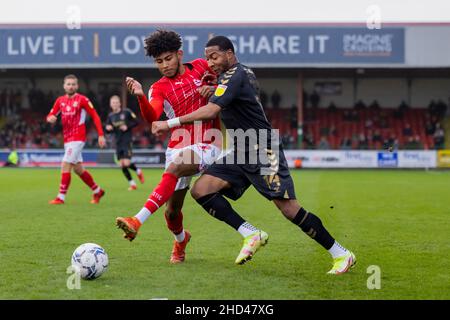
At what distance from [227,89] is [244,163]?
730 mm

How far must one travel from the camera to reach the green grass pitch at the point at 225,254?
5.54m

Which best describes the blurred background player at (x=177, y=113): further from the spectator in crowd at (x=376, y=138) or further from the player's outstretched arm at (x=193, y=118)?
the spectator in crowd at (x=376, y=138)

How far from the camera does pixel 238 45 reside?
35.9 meters

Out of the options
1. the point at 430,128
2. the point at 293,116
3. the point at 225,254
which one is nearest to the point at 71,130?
the point at 225,254

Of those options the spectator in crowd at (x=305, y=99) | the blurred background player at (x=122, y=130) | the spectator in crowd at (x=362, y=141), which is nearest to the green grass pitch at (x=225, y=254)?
the blurred background player at (x=122, y=130)

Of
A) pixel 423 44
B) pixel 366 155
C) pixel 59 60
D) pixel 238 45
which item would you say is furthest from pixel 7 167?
pixel 423 44

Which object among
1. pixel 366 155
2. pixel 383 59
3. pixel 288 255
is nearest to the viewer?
pixel 288 255

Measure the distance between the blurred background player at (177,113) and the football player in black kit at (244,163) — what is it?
205mm

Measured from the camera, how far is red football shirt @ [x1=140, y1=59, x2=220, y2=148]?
676cm

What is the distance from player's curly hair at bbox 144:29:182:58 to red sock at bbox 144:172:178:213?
3.96ft

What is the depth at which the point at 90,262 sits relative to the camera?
5.94 m

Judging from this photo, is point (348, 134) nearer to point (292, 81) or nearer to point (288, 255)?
point (292, 81)

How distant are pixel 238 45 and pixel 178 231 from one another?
2961 centimetres

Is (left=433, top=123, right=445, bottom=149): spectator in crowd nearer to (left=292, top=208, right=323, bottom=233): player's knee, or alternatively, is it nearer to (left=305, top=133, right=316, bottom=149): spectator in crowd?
(left=305, top=133, right=316, bottom=149): spectator in crowd
